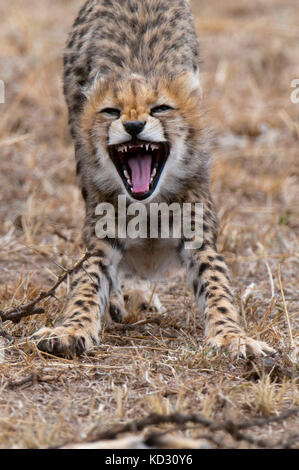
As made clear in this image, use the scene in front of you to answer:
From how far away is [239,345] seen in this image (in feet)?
10.1

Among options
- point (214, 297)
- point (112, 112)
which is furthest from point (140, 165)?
point (214, 297)

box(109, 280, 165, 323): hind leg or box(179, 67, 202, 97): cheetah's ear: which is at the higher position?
box(179, 67, 202, 97): cheetah's ear

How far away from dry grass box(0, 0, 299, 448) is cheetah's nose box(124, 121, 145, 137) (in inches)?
24.0

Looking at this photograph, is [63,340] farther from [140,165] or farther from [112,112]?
[112,112]

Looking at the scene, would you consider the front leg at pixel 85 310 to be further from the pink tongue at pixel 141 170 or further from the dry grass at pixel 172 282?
the pink tongue at pixel 141 170

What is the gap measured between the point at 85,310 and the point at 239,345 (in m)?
0.70

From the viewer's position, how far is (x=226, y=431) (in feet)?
7.92

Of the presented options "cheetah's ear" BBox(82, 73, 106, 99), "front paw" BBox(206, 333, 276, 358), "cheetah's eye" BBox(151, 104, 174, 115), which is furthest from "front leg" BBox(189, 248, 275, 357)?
"cheetah's ear" BBox(82, 73, 106, 99)

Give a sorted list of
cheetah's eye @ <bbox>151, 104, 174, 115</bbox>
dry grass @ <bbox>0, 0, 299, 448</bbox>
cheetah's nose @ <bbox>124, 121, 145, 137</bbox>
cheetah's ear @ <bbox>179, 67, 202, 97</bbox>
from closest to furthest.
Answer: dry grass @ <bbox>0, 0, 299, 448</bbox> → cheetah's nose @ <bbox>124, 121, 145, 137</bbox> → cheetah's eye @ <bbox>151, 104, 174, 115</bbox> → cheetah's ear @ <bbox>179, 67, 202, 97</bbox>

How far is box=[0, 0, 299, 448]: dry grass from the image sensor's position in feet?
8.74

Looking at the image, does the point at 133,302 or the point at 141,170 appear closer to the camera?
the point at 141,170

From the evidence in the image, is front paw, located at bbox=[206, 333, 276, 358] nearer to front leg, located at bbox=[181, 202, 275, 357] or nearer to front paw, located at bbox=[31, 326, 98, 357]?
front leg, located at bbox=[181, 202, 275, 357]

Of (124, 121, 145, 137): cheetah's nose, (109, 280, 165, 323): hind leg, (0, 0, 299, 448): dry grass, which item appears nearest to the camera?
(0, 0, 299, 448): dry grass

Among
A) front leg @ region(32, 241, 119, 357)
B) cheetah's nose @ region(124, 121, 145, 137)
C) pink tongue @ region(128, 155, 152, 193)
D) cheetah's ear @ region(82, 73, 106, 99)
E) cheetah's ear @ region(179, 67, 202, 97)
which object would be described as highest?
cheetah's ear @ region(179, 67, 202, 97)
